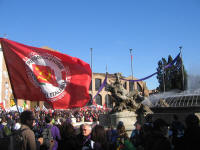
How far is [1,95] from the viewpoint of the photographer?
40.1 m

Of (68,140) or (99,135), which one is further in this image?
(68,140)

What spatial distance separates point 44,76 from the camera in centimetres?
650

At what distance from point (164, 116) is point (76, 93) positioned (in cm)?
583

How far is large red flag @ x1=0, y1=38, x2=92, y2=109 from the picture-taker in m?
6.19

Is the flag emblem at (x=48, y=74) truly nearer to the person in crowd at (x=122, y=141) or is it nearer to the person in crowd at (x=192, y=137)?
the person in crowd at (x=122, y=141)

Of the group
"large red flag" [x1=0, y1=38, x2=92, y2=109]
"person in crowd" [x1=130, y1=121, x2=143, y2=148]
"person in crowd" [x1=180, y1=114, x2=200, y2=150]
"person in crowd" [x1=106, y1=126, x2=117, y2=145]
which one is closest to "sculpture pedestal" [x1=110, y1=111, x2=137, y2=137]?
"person in crowd" [x1=106, y1=126, x2=117, y2=145]

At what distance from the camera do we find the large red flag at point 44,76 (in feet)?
20.3

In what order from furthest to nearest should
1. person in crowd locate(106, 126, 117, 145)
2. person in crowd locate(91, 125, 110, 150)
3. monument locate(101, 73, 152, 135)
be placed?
1. monument locate(101, 73, 152, 135)
2. person in crowd locate(106, 126, 117, 145)
3. person in crowd locate(91, 125, 110, 150)

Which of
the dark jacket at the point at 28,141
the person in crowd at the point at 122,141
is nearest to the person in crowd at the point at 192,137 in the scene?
the person in crowd at the point at 122,141

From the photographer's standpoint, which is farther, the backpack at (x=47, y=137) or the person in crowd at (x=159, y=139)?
the backpack at (x=47, y=137)

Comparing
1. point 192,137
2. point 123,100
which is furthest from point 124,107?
point 192,137

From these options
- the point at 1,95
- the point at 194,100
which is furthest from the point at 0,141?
the point at 1,95

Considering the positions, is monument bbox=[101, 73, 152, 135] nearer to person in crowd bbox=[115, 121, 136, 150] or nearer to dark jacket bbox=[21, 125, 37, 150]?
person in crowd bbox=[115, 121, 136, 150]

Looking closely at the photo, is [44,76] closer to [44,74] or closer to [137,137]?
[44,74]
